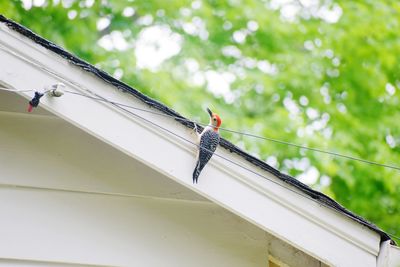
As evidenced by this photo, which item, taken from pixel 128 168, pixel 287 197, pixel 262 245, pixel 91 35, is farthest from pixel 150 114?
pixel 91 35

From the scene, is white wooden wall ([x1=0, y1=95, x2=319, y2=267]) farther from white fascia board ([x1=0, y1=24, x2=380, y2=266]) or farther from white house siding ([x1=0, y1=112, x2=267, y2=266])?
white fascia board ([x1=0, y1=24, x2=380, y2=266])

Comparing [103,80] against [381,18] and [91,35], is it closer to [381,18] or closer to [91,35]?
[91,35]

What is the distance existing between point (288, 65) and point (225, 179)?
6.09 meters

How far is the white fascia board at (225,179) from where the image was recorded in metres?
2.51

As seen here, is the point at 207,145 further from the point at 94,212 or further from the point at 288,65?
the point at 288,65

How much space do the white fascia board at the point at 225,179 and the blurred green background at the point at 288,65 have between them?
502cm

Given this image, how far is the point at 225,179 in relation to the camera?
8.31 feet

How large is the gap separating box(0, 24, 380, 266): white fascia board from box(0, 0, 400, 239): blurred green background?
16.5 ft

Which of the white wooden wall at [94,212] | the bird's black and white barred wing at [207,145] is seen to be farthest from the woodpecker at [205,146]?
the white wooden wall at [94,212]

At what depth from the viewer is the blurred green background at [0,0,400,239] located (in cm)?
781

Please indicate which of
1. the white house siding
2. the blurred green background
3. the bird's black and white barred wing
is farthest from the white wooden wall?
the blurred green background

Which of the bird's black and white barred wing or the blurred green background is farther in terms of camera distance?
the blurred green background

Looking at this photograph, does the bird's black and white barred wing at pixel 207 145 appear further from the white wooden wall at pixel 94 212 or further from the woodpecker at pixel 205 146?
the white wooden wall at pixel 94 212

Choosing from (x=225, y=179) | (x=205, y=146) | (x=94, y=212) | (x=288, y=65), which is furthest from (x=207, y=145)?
(x=288, y=65)
